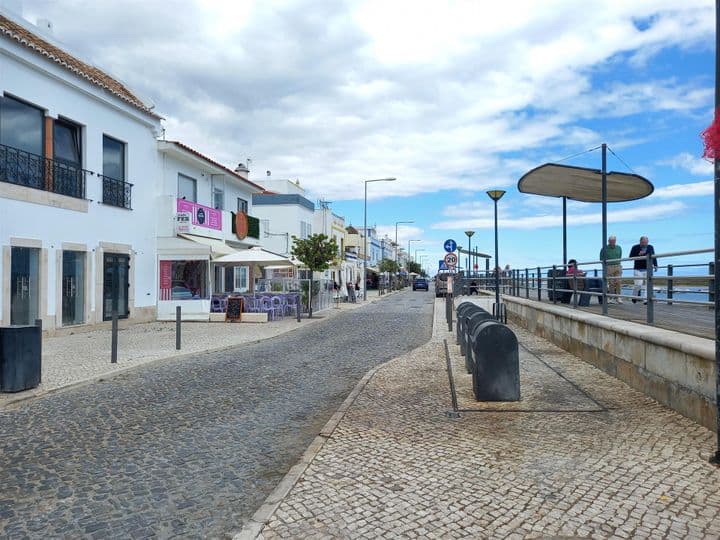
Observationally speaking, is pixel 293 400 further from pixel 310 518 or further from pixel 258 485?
pixel 310 518

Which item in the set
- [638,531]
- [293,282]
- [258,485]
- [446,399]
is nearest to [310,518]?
[258,485]

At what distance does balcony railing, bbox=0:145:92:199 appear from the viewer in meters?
13.5

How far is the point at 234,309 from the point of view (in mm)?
20031

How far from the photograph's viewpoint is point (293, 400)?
7.39 m

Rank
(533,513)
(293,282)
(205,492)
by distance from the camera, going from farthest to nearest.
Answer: (293,282), (205,492), (533,513)

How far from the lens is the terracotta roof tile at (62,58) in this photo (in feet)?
45.7

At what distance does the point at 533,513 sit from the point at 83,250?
15664mm

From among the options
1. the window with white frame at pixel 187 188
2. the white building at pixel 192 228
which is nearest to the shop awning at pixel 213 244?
the white building at pixel 192 228

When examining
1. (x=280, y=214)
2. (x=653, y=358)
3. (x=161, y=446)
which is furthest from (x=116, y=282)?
(x=280, y=214)

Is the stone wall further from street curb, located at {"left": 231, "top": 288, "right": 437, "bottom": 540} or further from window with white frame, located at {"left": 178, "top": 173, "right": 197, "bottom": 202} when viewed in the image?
window with white frame, located at {"left": 178, "top": 173, "right": 197, "bottom": 202}

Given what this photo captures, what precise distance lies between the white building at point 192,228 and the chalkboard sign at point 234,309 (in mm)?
1016

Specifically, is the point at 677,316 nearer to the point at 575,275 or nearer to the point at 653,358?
the point at 653,358

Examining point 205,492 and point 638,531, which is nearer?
point 638,531

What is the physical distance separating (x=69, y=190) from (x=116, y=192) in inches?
89.9
